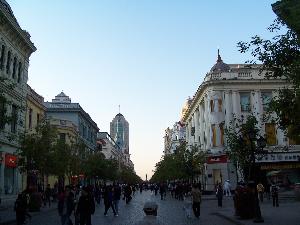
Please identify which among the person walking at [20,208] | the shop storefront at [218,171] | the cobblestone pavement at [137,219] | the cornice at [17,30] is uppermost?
the cornice at [17,30]

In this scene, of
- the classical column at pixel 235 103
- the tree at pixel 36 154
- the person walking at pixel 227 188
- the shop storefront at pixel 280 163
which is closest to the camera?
the tree at pixel 36 154

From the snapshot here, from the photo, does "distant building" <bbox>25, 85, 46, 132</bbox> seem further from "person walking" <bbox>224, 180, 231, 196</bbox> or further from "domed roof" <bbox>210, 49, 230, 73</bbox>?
"domed roof" <bbox>210, 49, 230, 73</bbox>

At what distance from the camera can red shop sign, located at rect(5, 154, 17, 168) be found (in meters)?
34.0

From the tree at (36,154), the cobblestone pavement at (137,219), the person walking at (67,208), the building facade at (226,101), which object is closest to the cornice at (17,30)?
the tree at (36,154)

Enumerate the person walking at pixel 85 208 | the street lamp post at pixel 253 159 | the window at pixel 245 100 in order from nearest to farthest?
the person walking at pixel 85 208, the street lamp post at pixel 253 159, the window at pixel 245 100

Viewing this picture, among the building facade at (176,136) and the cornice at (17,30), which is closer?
the cornice at (17,30)

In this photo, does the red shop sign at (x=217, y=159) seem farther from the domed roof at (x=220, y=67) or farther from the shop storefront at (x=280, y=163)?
the domed roof at (x=220, y=67)

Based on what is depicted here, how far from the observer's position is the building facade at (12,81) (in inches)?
1310

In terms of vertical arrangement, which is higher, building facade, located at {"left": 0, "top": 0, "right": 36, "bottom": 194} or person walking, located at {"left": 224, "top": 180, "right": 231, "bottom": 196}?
building facade, located at {"left": 0, "top": 0, "right": 36, "bottom": 194}

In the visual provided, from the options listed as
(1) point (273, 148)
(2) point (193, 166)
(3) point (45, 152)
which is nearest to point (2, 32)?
(3) point (45, 152)

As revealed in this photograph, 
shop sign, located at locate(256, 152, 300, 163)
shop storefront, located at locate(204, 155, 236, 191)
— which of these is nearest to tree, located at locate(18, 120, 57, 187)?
shop storefront, located at locate(204, 155, 236, 191)

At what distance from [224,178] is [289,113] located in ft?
132

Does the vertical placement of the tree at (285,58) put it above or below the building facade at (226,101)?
below

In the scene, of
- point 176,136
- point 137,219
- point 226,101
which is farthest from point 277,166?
point 176,136
